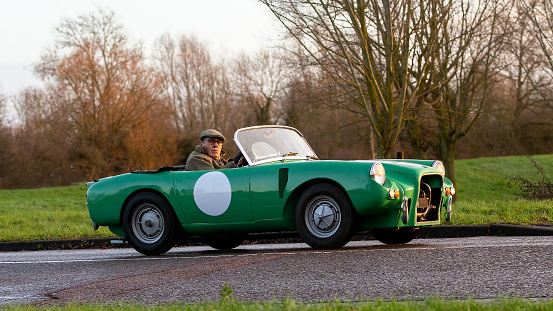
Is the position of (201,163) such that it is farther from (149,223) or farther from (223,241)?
(223,241)

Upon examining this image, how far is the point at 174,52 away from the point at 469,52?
4485cm

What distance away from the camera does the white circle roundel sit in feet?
27.7

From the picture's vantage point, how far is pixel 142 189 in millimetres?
9211

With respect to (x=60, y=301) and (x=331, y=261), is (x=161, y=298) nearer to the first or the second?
(x=60, y=301)

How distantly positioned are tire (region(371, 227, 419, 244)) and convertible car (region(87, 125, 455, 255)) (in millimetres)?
12

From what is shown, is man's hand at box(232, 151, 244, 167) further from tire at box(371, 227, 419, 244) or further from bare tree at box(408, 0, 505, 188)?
bare tree at box(408, 0, 505, 188)

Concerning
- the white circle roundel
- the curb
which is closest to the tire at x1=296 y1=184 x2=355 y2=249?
the curb

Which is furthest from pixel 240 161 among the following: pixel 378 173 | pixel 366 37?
pixel 366 37

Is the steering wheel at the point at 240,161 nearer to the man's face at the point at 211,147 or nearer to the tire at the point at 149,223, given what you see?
the man's face at the point at 211,147

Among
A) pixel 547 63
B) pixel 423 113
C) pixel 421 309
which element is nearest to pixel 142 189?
pixel 421 309

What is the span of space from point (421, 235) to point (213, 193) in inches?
147

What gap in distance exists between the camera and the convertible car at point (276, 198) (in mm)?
7676

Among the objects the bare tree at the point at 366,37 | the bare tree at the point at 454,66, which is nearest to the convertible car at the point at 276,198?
the bare tree at the point at 366,37

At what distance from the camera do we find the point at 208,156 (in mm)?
9367
